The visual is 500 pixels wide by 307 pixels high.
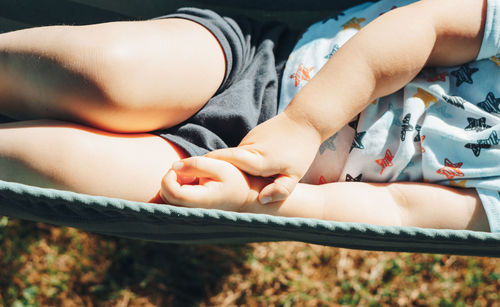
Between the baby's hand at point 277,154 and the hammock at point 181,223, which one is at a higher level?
the baby's hand at point 277,154

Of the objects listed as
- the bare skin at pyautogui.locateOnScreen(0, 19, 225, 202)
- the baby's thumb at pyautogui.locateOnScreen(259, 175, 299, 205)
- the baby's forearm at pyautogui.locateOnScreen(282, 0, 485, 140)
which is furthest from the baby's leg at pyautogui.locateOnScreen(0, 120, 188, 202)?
the baby's forearm at pyautogui.locateOnScreen(282, 0, 485, 140)

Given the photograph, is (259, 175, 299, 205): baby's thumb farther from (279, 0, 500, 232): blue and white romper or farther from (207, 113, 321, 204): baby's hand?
(279, 0, 500, 232): blue and white romper

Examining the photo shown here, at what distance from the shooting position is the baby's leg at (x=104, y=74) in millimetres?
839

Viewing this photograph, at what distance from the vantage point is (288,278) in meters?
1.61

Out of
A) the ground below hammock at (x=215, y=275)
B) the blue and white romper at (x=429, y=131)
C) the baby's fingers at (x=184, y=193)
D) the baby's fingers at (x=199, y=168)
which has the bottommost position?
the ground below hammock at (x=215, y=275)

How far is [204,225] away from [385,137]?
50cm

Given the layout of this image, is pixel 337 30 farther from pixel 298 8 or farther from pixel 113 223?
pixel 113 223

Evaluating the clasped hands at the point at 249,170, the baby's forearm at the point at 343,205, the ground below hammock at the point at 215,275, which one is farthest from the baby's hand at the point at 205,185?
the ground below hammock at the point at 215,275

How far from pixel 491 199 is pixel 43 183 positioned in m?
0.97

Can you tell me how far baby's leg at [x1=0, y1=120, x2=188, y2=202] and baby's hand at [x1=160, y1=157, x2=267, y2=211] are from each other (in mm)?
53

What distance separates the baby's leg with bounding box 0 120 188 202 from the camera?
0.84 m

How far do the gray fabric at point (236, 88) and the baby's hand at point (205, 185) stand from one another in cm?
9

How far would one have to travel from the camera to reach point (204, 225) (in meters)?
0.88

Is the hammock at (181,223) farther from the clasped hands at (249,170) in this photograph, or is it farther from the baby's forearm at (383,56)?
the baby's forearm at (383,56)
